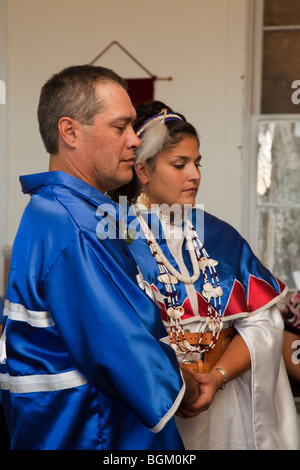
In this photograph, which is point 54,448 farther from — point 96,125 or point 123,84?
point 123,84

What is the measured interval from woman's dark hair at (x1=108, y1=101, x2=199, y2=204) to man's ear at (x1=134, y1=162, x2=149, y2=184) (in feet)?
0.10

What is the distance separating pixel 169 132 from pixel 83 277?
0.87 m

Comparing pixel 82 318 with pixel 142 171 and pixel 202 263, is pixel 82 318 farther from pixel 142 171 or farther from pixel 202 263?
pixel 142 171

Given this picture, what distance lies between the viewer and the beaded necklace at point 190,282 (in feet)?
6.38

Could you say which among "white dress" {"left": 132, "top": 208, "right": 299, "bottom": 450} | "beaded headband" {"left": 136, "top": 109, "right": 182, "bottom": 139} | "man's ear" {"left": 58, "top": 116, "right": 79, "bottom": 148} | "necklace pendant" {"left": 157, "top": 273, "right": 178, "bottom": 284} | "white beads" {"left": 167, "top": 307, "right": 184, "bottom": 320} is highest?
"beaded headband" {"left": 136, "top": 109, "right": 182, "bottom": 139}

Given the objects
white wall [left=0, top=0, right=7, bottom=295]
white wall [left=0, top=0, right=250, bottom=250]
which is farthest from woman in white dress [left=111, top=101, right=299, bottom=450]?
white wall [left=0, top=0, right=7, bottom=295]

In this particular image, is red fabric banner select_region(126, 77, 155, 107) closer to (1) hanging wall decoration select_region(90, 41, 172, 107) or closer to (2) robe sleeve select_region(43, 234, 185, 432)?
(1) hanging wall decoration select_region(90, 41, 172, 107)

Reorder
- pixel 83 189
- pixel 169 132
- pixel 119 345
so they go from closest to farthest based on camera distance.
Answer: pixel 119 345, pixel 83 189, pixel 169 132

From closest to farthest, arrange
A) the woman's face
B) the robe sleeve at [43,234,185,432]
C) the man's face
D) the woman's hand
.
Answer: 1. the robe sleeve at [43,234,185,432]
2. the man's face
3. the woman's hand
4. the woman's face

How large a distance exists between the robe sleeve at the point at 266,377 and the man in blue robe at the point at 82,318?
1.91 ft

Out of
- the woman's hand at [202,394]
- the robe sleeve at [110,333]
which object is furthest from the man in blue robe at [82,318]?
the woman's hand at [202,394]

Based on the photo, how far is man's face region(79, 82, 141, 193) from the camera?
1517 millimetres
